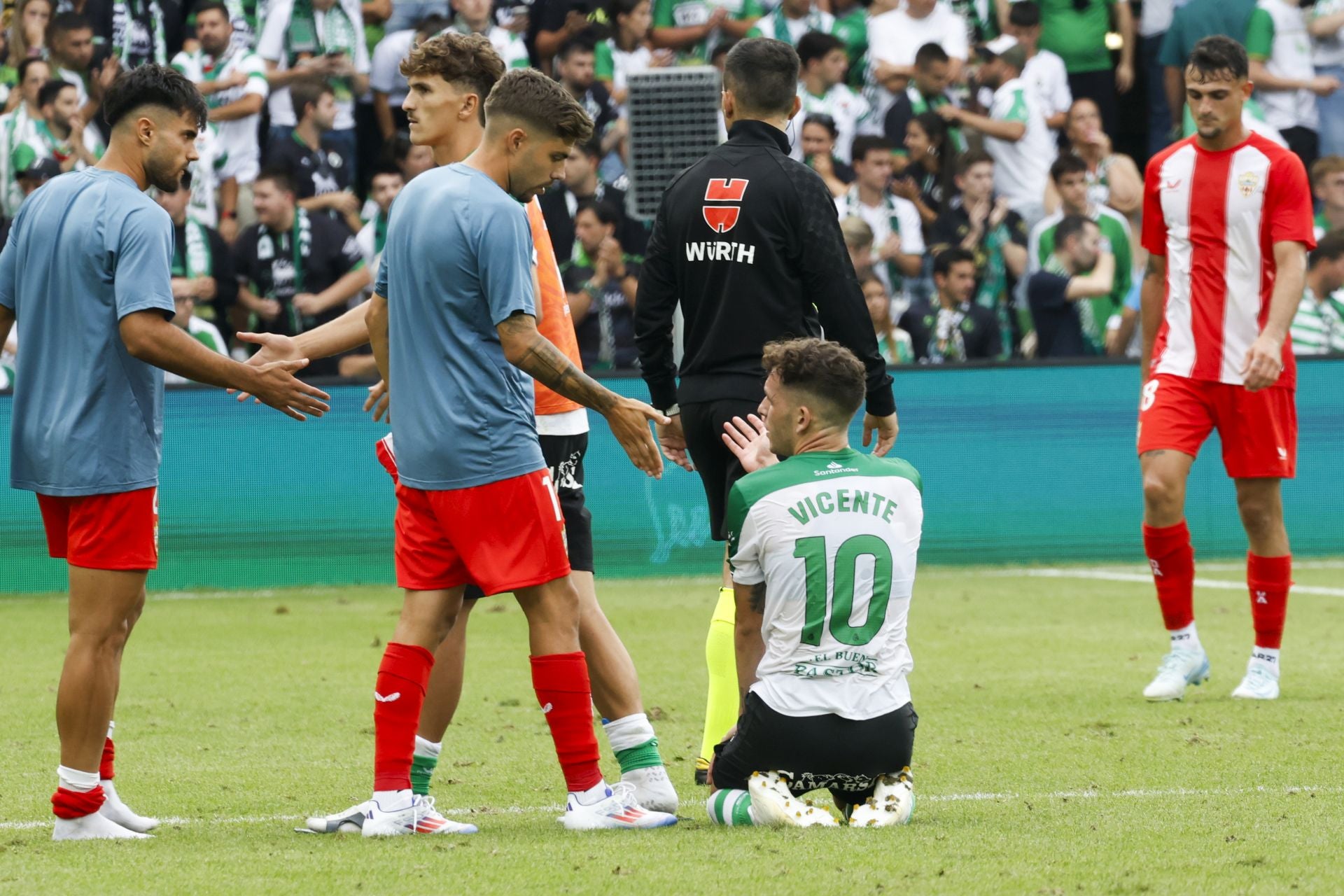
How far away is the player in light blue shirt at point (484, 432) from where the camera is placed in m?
4.64

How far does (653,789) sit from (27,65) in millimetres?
10203

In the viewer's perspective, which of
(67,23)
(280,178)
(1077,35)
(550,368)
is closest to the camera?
(550,368)

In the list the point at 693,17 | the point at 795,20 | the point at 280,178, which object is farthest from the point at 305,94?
the point at 795,20

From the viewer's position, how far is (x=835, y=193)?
1436 cm

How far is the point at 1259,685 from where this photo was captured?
736 centimetres

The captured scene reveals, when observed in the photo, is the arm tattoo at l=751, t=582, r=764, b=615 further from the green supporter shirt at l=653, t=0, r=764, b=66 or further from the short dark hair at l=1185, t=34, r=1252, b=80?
the green supporter shirt at l=653, t=0, r=764, b=66

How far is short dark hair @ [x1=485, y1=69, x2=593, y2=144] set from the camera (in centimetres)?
476

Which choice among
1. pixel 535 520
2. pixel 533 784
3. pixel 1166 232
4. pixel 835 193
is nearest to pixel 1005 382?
pixel 835 193

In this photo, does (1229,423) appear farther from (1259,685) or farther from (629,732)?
(629,732)

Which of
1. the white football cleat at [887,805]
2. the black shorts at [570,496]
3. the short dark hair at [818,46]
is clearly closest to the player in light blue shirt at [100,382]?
the black shorts at [570,496]

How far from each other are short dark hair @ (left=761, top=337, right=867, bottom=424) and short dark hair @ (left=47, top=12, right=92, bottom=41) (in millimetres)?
10273

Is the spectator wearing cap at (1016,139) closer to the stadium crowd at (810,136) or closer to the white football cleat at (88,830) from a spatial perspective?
the stadium crowd at (810,136)

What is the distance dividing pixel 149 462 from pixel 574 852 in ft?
4.93

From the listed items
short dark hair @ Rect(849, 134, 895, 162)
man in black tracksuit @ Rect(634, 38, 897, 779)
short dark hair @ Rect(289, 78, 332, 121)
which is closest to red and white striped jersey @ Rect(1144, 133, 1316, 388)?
man in black tracksuit @ Rect(634, 38, 897, 779)
